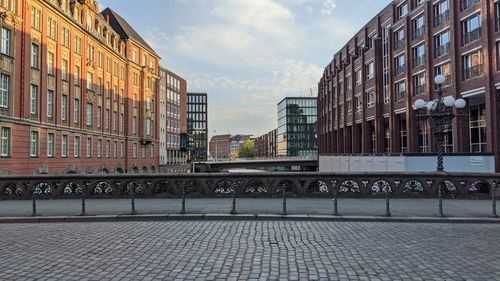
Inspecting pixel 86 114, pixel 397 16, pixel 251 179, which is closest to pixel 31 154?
pixel 86 114

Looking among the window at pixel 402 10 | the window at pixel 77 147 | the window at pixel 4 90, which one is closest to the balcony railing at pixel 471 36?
the window at pixel 402 10

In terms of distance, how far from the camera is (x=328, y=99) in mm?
84562

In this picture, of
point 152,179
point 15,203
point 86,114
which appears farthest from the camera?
point 86,114

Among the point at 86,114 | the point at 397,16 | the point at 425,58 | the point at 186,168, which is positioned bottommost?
the point at 186,168

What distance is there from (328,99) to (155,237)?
77.6 metres

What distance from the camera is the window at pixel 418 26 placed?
45.1 m

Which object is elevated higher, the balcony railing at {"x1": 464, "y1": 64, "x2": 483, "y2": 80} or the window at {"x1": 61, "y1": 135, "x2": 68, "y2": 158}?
the balcony railing at {"x1": 464, "y1": 64, "x2": 483, "y2": 80}

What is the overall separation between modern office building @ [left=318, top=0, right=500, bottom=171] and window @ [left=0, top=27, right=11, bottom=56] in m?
32.9

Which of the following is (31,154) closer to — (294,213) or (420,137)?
(294,213)

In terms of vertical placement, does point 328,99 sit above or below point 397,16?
below

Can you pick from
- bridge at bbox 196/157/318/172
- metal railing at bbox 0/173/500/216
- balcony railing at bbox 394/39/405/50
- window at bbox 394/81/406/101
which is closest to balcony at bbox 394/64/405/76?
window at bbox 394/81/406/101

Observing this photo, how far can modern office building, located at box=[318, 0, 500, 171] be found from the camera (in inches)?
1358

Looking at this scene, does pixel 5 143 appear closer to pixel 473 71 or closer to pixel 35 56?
pixel 35 56

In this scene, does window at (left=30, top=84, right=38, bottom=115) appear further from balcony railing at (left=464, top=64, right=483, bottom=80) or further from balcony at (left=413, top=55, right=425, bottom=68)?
balcony at (left=413, top=55, right=425, bottom=68)
